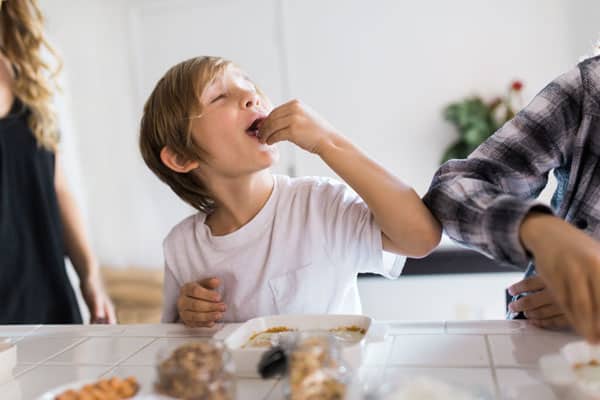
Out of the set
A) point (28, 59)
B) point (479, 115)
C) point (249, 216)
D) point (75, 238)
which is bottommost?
point (75, 238)

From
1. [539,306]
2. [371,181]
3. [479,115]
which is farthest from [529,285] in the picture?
[479,115]

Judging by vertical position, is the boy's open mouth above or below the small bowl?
above

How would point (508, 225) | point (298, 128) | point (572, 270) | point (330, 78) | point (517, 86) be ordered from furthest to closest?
point (330, 78), point (517, 86), point (298, 128), point (508, 225), point (572, 270)

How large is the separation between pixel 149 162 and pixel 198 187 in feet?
0.40

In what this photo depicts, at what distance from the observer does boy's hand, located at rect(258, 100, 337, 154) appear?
40.9 inches

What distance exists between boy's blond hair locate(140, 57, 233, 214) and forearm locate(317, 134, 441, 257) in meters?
0.30

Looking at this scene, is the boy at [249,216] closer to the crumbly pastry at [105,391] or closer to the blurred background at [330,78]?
the crumbly pastry at [105,391]

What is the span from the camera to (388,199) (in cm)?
97

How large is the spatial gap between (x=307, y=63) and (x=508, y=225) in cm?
288

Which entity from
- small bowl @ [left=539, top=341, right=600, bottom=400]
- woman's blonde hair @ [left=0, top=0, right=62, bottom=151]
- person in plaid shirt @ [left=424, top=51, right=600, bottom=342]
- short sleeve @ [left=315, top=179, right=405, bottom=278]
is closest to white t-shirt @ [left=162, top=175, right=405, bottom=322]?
short sleeve @ [left=315, top=179, right=405, bottom=278]

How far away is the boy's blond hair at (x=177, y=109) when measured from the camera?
1.17 m

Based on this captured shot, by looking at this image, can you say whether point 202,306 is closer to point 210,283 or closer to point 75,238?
point 210,283

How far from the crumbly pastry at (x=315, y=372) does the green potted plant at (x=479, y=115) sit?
269 cm

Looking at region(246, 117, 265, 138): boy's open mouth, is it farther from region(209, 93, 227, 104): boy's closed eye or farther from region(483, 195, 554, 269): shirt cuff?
region(483, 195, 554, 269): shirt cuff
